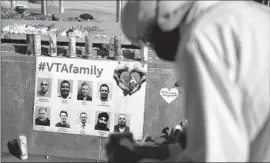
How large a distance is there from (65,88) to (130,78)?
0.73 metres

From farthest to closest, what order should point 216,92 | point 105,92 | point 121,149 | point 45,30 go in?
point 45,30
point 105,92
point 121,149
point 216,92

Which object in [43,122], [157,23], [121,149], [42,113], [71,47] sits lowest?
[43,122]

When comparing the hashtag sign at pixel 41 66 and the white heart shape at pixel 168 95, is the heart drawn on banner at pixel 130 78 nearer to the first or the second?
the white heart shape at pixel 168 95

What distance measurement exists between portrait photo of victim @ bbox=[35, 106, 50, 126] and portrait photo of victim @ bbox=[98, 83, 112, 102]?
2.07 ft

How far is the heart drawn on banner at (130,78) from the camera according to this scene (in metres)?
5.34

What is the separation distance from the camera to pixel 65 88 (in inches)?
217

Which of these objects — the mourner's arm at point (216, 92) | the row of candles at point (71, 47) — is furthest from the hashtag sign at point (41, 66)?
the mourner's arm at point (216, 92)

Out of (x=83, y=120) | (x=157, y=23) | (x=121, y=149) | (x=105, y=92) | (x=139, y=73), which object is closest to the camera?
(x=157, y=23)

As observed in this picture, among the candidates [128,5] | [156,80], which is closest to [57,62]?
[156,80]

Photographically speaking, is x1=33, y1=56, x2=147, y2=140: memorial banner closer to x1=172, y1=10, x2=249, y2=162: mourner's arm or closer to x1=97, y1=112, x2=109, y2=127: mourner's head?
x1=97, y1=112, x2=109, y2=127: mourner's head

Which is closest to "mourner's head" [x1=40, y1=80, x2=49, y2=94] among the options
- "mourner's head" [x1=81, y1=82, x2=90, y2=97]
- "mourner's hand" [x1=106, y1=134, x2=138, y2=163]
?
"mourner's head" [x1=81, y1=82, x2=90, y2=97]

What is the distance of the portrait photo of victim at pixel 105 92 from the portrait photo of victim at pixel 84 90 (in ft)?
0.33

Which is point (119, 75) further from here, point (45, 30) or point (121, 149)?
point (121, 149)

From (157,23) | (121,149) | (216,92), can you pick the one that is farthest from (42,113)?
(216,92)
